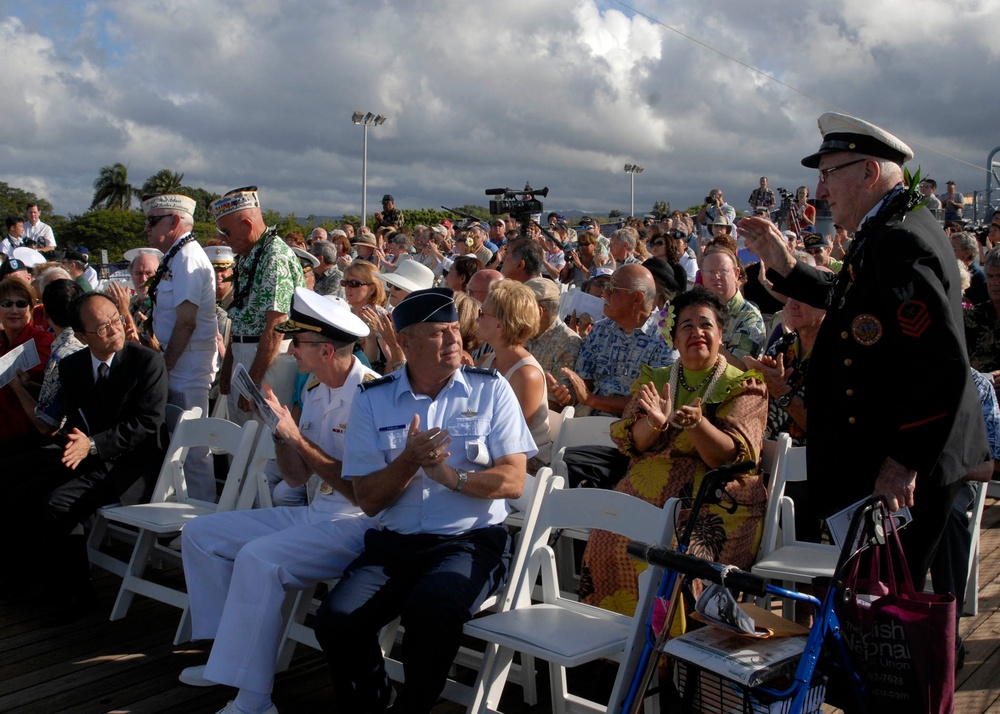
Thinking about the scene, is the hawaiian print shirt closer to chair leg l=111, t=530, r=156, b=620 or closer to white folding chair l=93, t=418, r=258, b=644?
white folding chair l=93, t=418, r=258, b=644

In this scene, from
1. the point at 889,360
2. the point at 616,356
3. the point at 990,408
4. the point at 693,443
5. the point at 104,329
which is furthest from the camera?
the point at 616,356

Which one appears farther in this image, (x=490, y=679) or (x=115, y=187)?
(x=115, y=187)

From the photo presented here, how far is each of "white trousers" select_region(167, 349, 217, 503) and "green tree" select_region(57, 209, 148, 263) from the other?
30626 mm

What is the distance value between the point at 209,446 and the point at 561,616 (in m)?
2.35

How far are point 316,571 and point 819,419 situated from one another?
2.01 meters

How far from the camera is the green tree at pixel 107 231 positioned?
34781 millimetres

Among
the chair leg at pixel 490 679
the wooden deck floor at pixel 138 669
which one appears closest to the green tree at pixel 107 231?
the wooden deck floor at pixel 138 669

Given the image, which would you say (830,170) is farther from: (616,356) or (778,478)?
(616,356)

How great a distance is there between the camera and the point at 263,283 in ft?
18.0

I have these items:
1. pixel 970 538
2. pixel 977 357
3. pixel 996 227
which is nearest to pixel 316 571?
pixel 970 538

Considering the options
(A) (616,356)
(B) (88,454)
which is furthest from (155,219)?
(A) (616,356)

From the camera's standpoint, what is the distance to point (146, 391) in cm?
493

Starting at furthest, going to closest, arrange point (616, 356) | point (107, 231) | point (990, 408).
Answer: point (107, 231) < point (616, 356) < point (990, 408)

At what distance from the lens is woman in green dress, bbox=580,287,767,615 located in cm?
370
